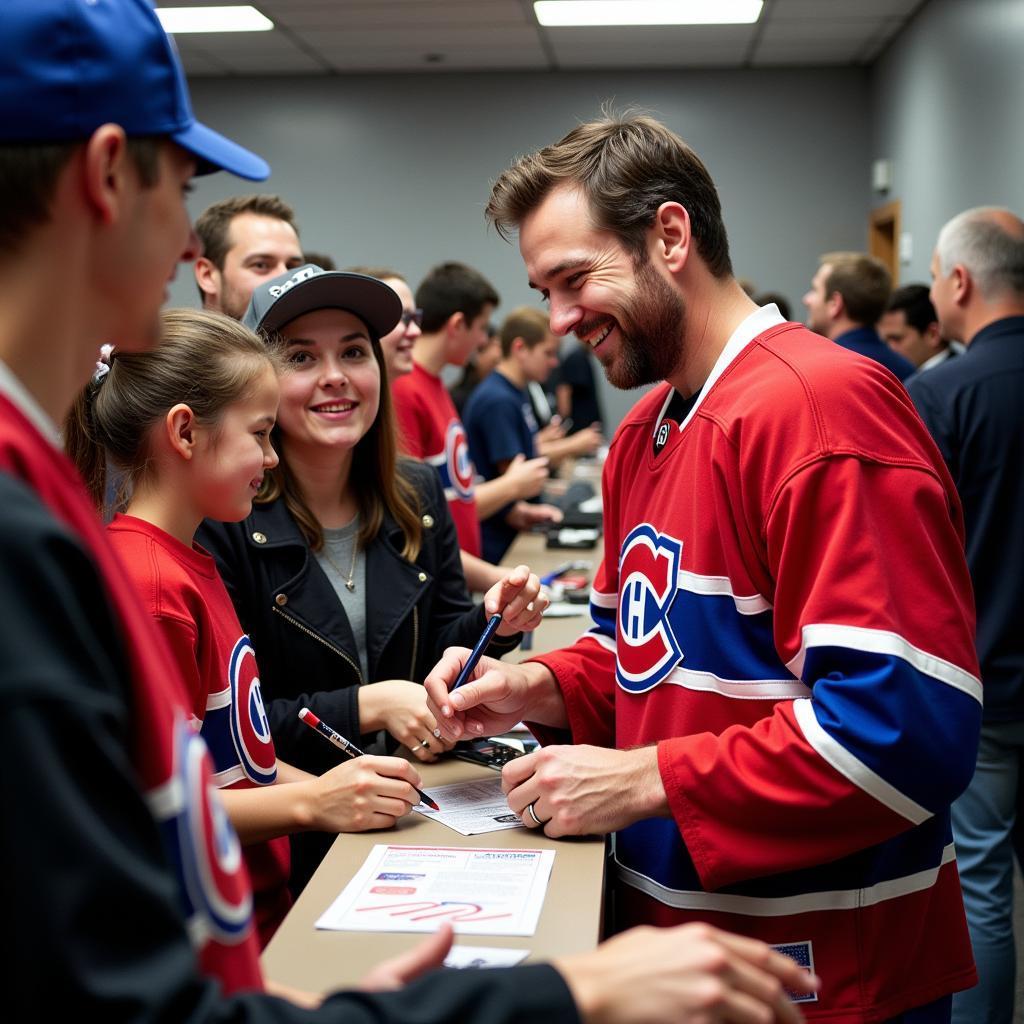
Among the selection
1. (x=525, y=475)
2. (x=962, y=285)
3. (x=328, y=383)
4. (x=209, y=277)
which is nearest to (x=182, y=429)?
(x=328, y=383)

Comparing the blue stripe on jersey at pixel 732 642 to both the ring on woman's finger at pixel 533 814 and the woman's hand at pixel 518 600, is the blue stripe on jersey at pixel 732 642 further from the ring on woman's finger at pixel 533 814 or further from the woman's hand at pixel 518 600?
the woman's hand at pixel 518 600

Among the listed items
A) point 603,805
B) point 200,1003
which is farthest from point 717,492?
point 200,1003

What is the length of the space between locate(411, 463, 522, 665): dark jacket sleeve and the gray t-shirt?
155mm

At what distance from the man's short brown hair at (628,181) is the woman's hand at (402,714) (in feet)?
2.50

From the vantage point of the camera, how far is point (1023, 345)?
2.68m

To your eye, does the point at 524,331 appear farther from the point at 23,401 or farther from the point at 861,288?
the point at 23,401

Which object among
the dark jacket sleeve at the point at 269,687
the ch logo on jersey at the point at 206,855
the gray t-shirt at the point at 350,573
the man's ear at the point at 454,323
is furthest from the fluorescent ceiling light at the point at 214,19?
the ch logo on jersey at the point at 206,855

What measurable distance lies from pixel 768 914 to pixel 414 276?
27.0ft

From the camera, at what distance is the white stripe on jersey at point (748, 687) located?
51.9 inches

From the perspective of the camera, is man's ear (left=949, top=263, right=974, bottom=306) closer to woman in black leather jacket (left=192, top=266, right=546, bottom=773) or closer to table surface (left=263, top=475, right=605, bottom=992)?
woman in black leather jacket (left=192, top=266, right=546, bottom=773)

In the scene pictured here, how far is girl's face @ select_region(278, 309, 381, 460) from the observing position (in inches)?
80.5

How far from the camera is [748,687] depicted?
4.35 ft

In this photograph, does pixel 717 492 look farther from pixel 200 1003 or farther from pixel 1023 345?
pixel 1023 345

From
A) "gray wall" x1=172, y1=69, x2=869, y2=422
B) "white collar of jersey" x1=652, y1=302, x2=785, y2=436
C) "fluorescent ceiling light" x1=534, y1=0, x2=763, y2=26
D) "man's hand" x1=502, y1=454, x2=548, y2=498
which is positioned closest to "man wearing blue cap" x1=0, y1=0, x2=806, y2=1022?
"white collar of jersey" x1=652, y1=302, x2=785, y2=436
